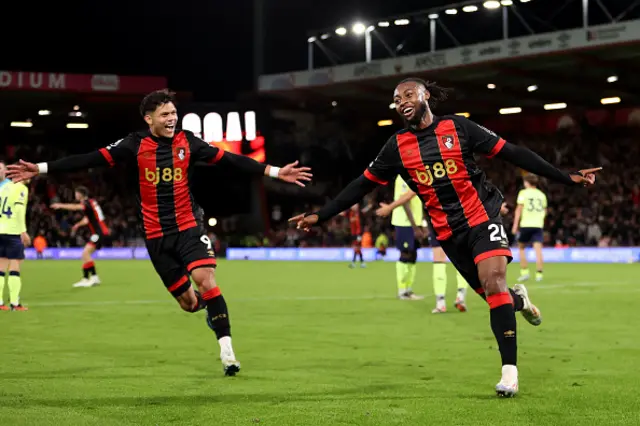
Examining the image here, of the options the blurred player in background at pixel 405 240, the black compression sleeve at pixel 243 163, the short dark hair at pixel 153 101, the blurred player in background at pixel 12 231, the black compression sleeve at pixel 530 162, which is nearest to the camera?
the black compression sleeve at pixel 530 162

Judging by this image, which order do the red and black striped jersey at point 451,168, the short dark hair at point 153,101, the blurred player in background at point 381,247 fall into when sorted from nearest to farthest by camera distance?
1. the red and black striped jersey at point 451,168
2. the short dark hair at point 153,101
3. the blurred player in background at point 381,247

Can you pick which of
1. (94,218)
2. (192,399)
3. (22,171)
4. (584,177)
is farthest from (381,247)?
(192,399)

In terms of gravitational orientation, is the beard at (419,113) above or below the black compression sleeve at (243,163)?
above

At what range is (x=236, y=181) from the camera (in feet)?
179

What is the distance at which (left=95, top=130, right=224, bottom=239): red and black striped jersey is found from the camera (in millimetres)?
8844

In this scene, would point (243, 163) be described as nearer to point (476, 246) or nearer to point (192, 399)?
point (476, 246)

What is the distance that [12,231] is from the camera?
51.5ft

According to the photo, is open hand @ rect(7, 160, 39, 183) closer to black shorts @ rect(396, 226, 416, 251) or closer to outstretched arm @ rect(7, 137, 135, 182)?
outstretched arm @ rect(7, 137, 135, 182)

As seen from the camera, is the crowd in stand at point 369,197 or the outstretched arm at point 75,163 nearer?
the outstretched arm at point 75,163

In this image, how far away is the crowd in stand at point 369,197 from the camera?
134 ft

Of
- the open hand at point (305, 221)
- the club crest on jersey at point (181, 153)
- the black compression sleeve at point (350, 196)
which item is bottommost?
the open hand at point (305, 221)

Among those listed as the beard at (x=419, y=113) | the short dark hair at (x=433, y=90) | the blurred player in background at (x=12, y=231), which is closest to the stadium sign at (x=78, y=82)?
the blurred player in background at (x=12, y=231)

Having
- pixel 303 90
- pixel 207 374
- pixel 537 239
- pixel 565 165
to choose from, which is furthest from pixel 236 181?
pixel 207 374

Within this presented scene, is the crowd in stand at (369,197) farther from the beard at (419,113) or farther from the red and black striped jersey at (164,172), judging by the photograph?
the beard at (419,113)
